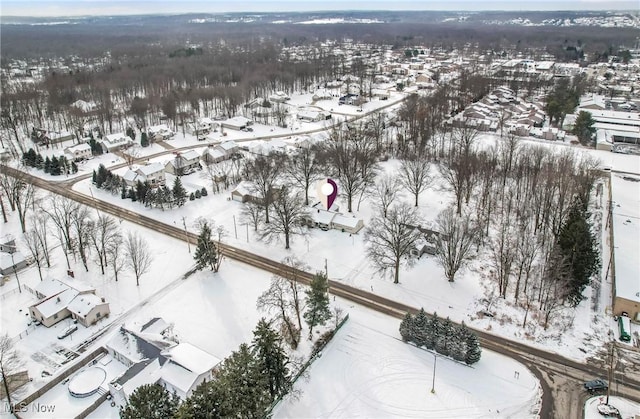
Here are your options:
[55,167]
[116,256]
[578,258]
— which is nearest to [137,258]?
[116,256]

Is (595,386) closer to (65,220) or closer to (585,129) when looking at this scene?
(65,220)

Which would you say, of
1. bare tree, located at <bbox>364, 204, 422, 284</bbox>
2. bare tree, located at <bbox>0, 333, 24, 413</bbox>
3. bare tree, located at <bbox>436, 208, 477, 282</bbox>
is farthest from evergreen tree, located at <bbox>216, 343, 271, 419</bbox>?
bare tree, located at <bbox>436, 208, 477, 282</bbox>

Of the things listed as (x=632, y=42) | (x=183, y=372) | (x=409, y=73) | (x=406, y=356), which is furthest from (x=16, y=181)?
(x=632, y=42)

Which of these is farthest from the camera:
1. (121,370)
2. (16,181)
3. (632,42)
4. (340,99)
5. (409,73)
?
(632,42)

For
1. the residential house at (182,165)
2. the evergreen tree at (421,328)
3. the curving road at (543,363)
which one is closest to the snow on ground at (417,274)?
the curving road at (543,363)

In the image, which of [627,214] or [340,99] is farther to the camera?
[340,99]

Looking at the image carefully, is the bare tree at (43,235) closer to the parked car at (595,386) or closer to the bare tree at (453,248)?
the bare tree at (453,248)

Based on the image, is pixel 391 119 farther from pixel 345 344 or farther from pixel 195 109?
pixel 345 344
